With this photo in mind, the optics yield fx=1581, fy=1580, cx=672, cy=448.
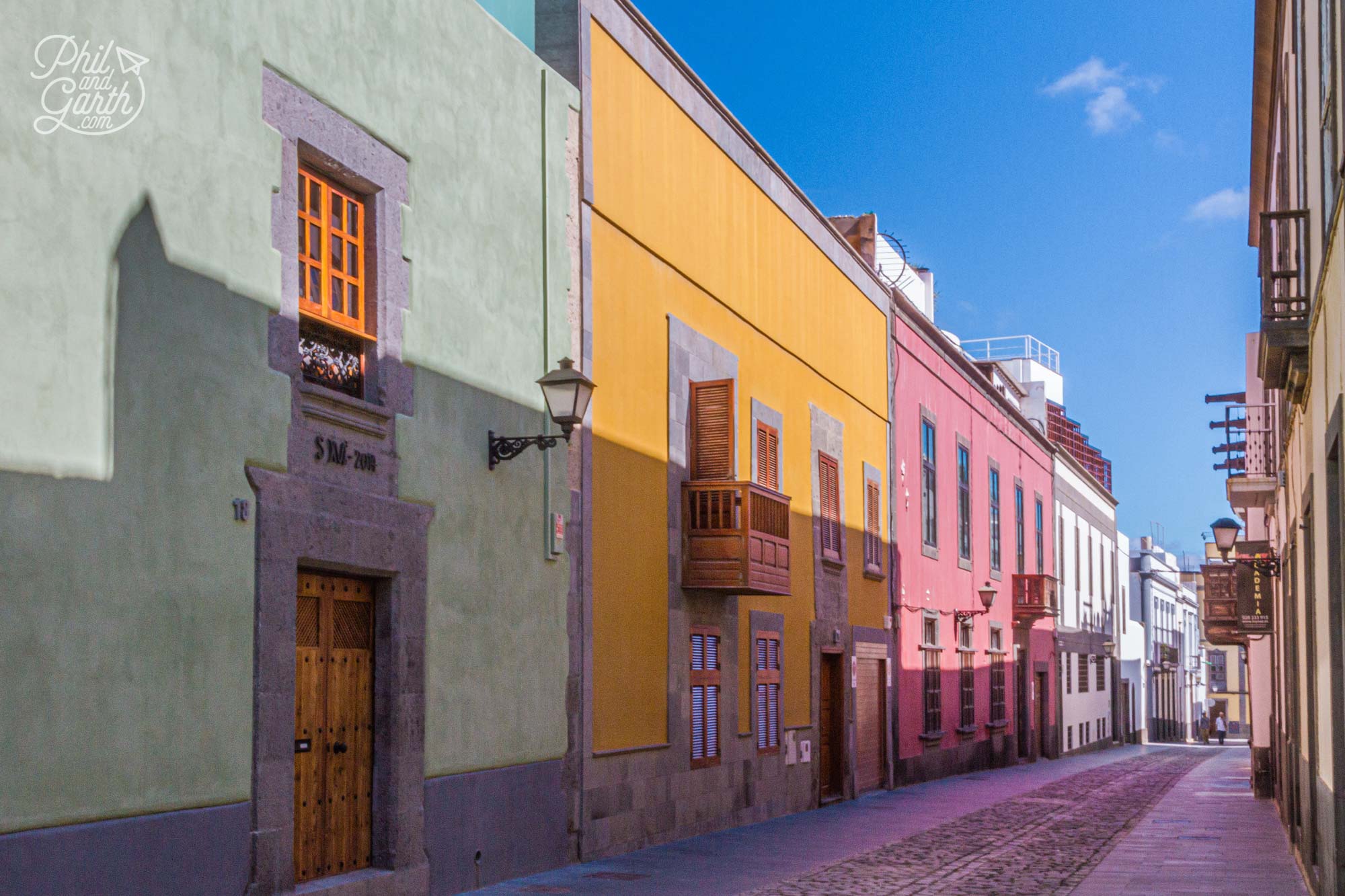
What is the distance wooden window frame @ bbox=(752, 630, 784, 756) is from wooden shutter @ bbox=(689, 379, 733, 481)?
2509 millimetres

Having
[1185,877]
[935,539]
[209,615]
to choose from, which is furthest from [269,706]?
[935,539]

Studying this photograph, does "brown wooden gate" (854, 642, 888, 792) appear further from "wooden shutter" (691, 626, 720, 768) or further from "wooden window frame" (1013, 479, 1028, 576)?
"wooden window frame" (1013, 479, 1028, 576)

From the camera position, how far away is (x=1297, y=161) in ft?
41.2

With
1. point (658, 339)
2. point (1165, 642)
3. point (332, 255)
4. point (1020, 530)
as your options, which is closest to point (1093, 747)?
point (1020, 530)

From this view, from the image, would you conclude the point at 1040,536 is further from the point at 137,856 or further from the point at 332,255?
the point at 137,856

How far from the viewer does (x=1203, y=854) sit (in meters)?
15.5

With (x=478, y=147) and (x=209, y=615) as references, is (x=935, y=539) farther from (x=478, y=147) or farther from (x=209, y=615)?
(x=209, y=615)

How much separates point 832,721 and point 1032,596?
14.3m

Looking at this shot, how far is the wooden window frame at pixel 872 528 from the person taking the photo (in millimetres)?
23891

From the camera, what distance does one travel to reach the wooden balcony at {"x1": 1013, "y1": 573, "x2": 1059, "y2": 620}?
1375 inches

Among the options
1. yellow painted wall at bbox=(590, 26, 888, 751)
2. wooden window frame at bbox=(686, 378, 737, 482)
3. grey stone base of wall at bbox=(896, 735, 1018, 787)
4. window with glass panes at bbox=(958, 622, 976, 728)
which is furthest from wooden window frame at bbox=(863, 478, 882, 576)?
wooden window frame at bbox=(686, 378, 737, 482)

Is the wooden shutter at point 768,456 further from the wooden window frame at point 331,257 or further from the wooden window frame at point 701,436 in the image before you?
the wooden window frame at point 331,257

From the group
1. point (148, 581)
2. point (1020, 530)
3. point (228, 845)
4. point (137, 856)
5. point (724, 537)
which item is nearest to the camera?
point (137, 856)

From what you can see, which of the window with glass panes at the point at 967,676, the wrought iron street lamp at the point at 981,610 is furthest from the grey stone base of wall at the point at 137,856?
the window with glass panes at the point at 967,676
